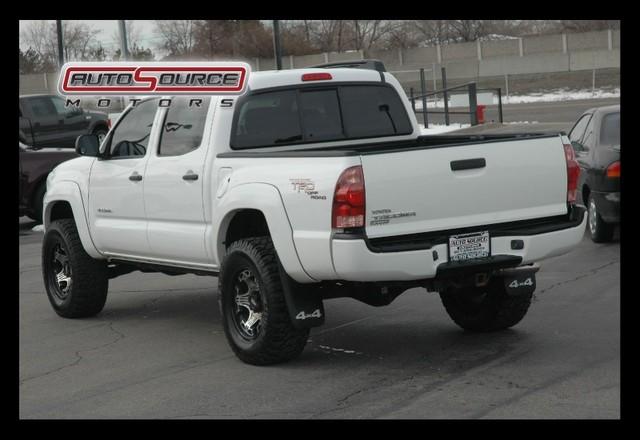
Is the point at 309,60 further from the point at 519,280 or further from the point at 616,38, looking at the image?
the point at 519,280

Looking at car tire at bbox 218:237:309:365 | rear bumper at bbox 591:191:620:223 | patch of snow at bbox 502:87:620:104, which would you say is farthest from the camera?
patch of snow at bbox 502:87:620:104

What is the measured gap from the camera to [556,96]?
48406mm

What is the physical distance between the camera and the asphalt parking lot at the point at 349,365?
6.45 m

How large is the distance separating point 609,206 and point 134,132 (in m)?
5.68

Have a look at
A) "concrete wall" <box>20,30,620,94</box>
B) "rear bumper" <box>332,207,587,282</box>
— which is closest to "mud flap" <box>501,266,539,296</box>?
"rear bumper" <box>332,207,587,282</box>

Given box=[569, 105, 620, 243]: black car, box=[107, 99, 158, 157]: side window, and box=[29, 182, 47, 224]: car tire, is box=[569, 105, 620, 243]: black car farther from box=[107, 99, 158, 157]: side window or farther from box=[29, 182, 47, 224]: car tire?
box=[29, 182, 47, 224]: car tire

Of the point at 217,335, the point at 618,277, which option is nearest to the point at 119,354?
the point at 217,335

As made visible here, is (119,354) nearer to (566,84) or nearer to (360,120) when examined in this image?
(360,120)

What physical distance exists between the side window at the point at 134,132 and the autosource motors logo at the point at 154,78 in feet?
0.61

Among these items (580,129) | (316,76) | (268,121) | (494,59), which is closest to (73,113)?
(580,129)

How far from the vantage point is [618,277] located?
417 inches

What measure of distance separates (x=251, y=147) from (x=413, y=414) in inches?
116

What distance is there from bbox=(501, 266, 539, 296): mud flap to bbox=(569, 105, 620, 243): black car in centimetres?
466

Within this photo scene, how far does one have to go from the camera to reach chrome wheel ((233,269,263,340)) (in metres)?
7.70
